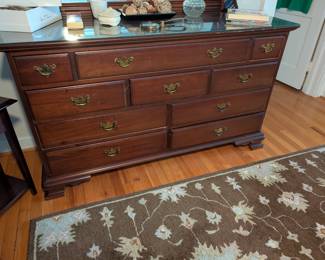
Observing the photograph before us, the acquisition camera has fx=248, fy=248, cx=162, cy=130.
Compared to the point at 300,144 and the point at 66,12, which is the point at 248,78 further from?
the point at 66,12

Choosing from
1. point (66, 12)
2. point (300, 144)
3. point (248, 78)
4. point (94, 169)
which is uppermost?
point (66, 12)

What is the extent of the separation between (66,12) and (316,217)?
1917 mm

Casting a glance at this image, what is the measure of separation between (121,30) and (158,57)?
237 mm

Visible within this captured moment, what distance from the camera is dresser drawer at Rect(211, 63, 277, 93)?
158 cm

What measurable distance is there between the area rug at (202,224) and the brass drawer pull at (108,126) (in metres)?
0.45

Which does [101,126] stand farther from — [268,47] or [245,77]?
[268,47]

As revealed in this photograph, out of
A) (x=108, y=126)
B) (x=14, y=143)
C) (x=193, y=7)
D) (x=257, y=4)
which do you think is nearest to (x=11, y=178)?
(x=14, y=143)

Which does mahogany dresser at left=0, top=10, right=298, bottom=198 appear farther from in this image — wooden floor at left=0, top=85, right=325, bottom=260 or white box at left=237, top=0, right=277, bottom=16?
white box at left=237, top=0, right=277, bottom=16

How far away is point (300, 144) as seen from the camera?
6.86 feet

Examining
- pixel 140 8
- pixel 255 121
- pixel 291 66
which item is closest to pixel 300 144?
pixel 255 121

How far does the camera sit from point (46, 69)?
1162 mm

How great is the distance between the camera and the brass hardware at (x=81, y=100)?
130 centimetres

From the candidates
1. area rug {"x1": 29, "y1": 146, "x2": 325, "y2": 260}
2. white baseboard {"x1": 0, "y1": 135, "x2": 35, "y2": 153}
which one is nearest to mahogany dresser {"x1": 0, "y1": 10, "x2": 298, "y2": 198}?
area rug {"x1": 29, "y1": 146, "x2": 325, "y2": 260}

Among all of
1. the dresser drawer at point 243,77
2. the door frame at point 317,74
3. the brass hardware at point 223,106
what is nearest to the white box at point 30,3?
the dresser drawer at point 243,77
